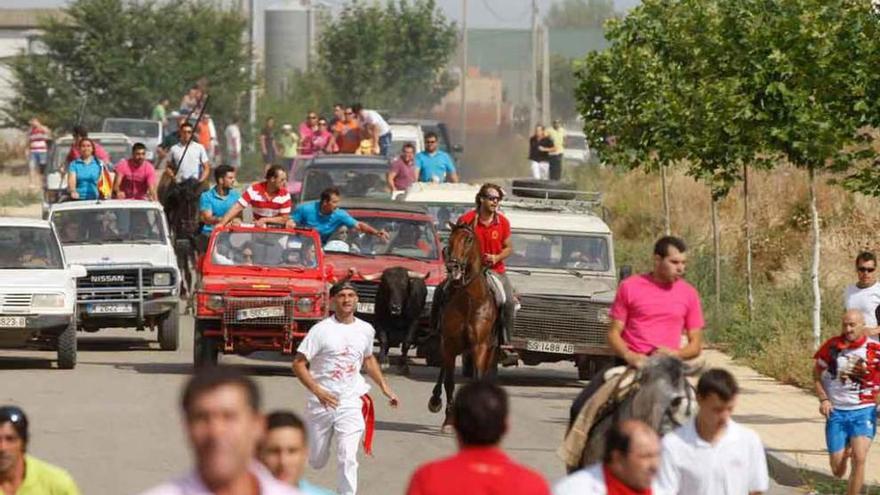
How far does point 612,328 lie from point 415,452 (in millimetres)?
5893

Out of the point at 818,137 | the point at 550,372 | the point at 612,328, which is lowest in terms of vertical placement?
the point at 550,372

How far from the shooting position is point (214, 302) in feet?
72.3

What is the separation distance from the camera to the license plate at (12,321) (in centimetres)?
2211

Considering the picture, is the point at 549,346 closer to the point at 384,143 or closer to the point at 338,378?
the point at 338,378

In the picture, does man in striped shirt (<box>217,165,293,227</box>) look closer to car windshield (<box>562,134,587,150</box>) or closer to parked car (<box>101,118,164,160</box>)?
parked car (<box>101,118,164,160</box>)

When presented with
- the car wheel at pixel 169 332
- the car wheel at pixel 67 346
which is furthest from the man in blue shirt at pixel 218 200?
the car wheel at pixel 67 346

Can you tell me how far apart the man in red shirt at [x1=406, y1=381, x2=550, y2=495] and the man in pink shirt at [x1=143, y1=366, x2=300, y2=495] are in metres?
1.63

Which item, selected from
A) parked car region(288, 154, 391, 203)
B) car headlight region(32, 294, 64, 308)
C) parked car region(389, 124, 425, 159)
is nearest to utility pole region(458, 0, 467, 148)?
parked car region(389, 124, 425, 159)

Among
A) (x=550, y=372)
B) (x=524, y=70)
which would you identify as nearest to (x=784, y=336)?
(x=550, y=372)

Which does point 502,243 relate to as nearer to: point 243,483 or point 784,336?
point 784,336

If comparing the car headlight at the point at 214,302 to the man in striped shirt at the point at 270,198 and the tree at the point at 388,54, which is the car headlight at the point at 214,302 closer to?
the man in striped shirt at the point at 270,198

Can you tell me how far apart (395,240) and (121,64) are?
43.5 metres

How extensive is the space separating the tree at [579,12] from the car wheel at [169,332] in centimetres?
12769

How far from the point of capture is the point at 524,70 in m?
96.9
